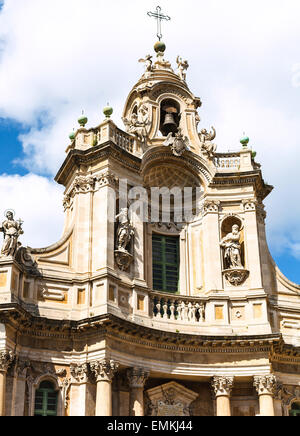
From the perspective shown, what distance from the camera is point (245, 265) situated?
25.5 m

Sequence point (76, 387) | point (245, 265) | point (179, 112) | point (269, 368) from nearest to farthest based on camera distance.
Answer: point (76, 387)
point (269, 368)
point (245, 265)
point (179, 112)

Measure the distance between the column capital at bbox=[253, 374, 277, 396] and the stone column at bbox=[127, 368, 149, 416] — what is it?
367 centimetres

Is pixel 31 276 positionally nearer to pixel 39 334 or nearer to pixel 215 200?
pixel 39 334

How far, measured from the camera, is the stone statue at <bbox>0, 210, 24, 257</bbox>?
22.0 m

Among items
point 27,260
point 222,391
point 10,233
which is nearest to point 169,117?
point 27,260

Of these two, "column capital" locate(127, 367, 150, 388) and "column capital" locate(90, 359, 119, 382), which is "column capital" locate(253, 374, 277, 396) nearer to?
"column capital" locate(127, 367, 150, 388)

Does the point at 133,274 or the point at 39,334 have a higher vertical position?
the point at 133,274

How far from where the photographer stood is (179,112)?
94.7 ft

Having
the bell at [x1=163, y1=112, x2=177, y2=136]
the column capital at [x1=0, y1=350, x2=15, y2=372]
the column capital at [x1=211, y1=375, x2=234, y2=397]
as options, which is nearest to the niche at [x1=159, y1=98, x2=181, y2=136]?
the bell at [x1=163, y1=112, x2=177, y2=136]

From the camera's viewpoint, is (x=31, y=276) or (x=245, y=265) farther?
(x=245, y=265)
